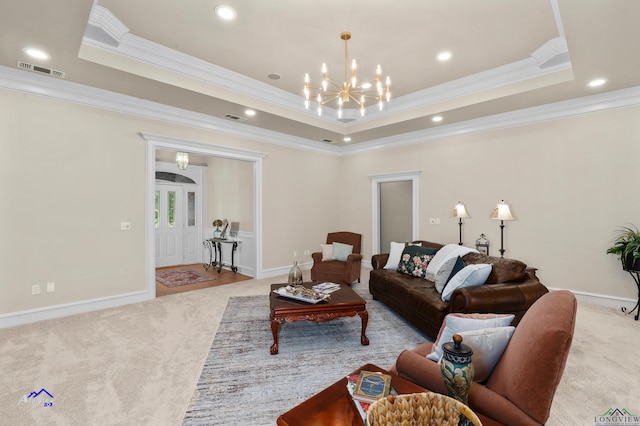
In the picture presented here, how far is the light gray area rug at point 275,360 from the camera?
2.06 metres

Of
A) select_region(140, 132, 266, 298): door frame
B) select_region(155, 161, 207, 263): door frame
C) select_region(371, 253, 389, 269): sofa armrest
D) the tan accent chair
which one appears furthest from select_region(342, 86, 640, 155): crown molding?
select_region(155, 161, 207, 263): door frame

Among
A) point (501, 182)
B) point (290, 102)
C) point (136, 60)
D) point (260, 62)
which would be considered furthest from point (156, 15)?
point (501, 182)

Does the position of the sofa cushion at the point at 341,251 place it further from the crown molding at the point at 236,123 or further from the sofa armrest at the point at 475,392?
the sofa armrest at the point at 475,392

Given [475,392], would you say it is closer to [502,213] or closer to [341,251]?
[502,213]

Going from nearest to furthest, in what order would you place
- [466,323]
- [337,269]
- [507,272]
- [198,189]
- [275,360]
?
1. [466,323]
2. [275,360]
3. [507,272]
4. [337,269]
5. [198,189]

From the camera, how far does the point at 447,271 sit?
333cm

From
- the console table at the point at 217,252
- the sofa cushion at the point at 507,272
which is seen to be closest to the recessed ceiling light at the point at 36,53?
the console table at the point at 217,252

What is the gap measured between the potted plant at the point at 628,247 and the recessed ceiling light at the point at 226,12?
5.28 metres

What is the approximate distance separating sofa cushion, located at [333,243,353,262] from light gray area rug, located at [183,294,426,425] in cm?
145

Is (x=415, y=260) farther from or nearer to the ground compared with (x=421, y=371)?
farther from the ground

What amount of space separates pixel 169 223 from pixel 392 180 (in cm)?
564

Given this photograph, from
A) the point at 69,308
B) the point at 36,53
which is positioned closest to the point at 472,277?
the point at 69,308

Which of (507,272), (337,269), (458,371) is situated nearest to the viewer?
(458,371)

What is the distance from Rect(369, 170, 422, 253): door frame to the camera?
5.99 m
